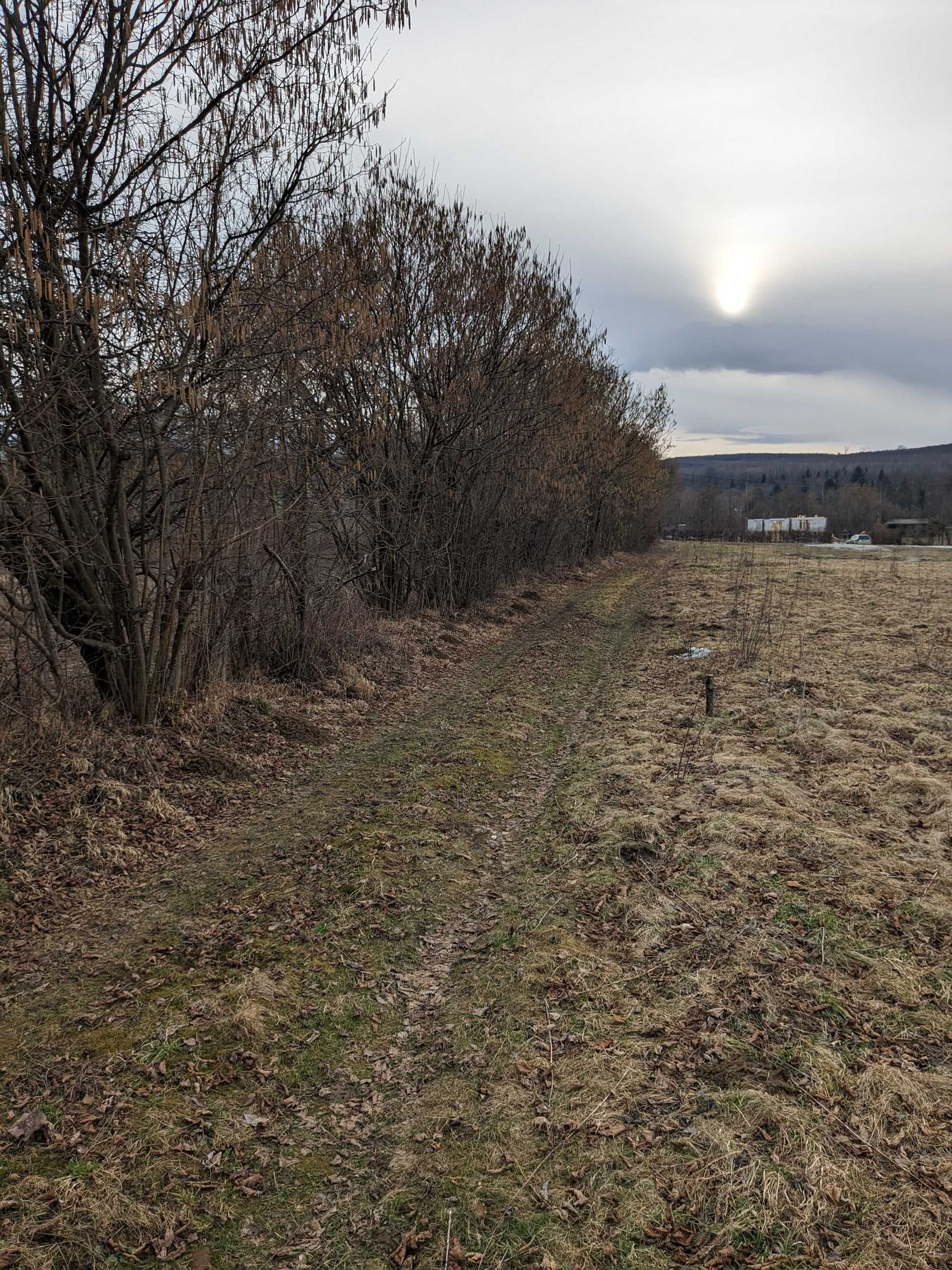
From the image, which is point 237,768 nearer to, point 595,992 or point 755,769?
point 595,992

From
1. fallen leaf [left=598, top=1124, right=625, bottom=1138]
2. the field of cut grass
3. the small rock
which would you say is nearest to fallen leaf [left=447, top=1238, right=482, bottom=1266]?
the field of cut grass

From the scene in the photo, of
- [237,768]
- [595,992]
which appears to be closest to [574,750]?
[237,768]

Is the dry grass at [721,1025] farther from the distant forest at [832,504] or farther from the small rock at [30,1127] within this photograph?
the distant forest at [832,504]

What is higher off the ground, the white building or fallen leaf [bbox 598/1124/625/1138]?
the white building

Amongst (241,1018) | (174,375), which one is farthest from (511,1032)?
(174,375)

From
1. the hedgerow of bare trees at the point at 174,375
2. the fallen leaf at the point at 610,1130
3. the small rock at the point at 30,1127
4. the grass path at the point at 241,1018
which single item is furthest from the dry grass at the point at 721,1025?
the hedgerow of bare trees at the point at 174,375

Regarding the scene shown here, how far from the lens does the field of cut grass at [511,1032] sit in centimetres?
288

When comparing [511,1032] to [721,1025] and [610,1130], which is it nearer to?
[610,1130]

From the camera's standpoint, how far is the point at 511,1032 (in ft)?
13.0

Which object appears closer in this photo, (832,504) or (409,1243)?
(409,1243)

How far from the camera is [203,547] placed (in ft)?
25.4

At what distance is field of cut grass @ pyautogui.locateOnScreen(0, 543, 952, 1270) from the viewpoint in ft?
9.44

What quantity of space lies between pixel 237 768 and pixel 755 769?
17.1 feet

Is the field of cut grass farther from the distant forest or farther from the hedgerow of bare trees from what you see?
the distant forest
